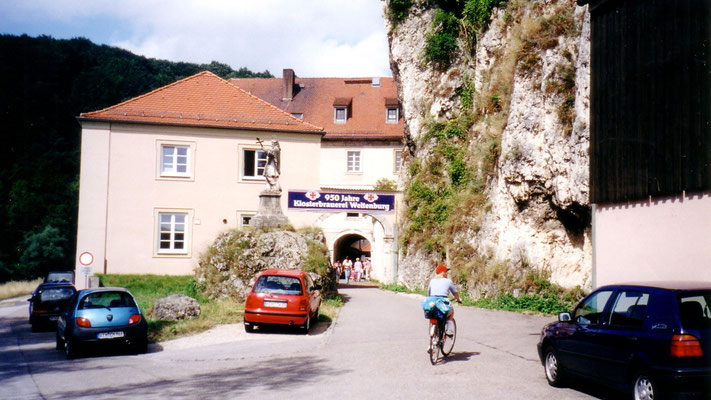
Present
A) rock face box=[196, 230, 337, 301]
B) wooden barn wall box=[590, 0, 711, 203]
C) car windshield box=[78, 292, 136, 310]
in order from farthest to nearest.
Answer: rock face box=[196, 230, 337, 301] → car windshield box=[78, 292, 136, 310] → wooden barn wall box=[590, 0, 711, 203]

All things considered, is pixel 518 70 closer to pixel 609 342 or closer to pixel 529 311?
pixel 529 311

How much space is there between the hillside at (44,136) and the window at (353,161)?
2973 centimetres

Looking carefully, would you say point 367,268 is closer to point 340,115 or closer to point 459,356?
point 340,115

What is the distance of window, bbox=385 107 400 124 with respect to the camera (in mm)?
48031

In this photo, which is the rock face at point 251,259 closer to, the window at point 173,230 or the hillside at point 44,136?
the window at point 173,230

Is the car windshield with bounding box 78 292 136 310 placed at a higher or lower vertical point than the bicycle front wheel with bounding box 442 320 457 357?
higher

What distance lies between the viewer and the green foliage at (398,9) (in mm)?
36581

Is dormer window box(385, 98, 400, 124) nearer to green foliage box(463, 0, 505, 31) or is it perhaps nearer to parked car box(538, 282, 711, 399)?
green foliage box(463, 0, 505, 31)

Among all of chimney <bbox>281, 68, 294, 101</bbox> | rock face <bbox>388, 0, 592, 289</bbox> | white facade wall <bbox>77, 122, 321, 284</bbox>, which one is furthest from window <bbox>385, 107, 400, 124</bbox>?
rock face <bbox>388, 0, 592, 289</bbox>

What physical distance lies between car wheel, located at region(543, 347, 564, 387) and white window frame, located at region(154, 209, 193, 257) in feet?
79.5

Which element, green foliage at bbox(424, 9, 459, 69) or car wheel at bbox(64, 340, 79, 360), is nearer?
car wheel at bbox(64, 340, 79, 360)

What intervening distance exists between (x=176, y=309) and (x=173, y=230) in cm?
1348

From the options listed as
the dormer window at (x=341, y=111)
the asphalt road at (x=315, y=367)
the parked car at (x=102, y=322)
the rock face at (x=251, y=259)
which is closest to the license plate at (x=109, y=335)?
the parked car at (x=102, y=322)

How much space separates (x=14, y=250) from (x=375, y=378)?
58464 millimetres
